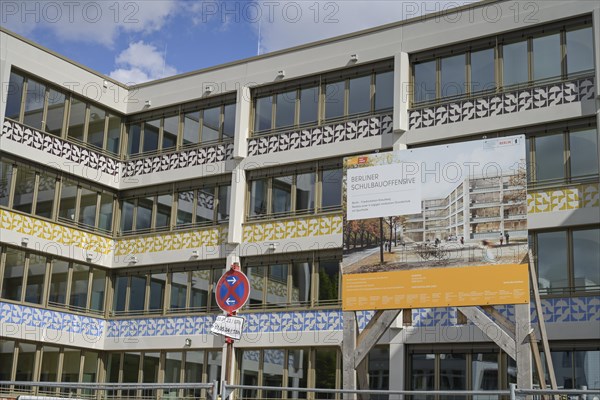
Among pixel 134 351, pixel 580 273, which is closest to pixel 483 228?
pixel 580 273

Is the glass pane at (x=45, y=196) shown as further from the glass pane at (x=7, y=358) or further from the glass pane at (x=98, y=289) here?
the glass pane at (x=7, y=358)

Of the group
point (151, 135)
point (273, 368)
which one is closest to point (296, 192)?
point (273, 368)

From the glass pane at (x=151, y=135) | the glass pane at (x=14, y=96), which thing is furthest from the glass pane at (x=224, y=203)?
the glass pane at (x=14, y=96)

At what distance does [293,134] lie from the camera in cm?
2794

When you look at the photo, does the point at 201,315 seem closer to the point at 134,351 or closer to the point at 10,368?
the point at 134,351

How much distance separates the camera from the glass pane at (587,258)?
2203 cm

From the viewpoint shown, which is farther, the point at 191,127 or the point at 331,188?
the point at 191,127

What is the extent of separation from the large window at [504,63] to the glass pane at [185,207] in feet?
28.3

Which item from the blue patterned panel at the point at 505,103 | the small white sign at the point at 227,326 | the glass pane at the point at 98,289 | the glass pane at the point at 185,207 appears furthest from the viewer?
the glass pane at the point at 98,289

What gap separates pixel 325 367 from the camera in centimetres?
2581

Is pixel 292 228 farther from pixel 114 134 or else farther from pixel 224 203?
pixel 114 134

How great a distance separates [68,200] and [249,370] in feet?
27.2

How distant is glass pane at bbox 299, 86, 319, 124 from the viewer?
91.2ft

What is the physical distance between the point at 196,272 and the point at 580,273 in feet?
40.9
